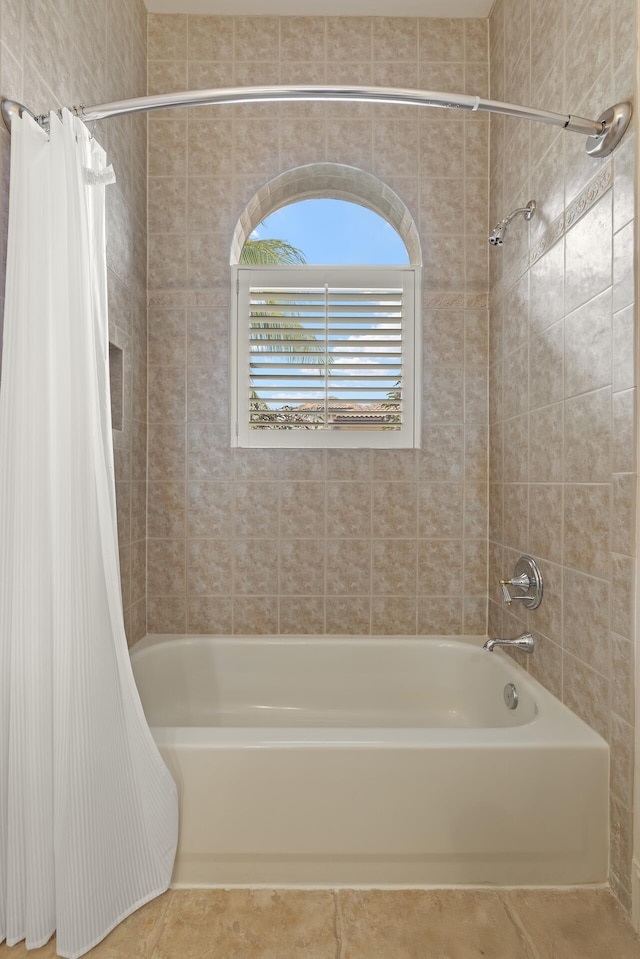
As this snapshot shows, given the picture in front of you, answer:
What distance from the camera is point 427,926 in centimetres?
138

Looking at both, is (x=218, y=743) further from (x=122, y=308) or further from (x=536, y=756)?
(x=122, y=308)

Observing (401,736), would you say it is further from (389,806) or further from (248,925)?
(248,925)

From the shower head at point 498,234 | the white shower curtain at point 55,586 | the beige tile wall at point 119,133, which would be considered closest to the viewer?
the white shower curtain at point 55,586

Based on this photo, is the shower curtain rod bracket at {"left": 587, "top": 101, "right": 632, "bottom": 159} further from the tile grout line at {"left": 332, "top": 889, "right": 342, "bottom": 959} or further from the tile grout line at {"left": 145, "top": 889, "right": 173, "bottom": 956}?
the tile grout line at {"left": 145, "top": 889, "right": 173, "bottom": 956}

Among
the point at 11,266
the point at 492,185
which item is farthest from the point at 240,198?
the point at 11,266

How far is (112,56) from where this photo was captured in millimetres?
2041

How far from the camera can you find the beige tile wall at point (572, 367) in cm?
139

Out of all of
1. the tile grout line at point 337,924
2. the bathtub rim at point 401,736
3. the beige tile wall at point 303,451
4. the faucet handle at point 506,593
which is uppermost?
the beige tile wall at point 303,451

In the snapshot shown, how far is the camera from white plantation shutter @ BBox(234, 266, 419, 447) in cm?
248

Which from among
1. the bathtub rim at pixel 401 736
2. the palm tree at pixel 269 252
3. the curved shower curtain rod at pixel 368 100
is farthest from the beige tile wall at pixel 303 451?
the curved shower curtain rod at pixel 368 100

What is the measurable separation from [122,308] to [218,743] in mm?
1557

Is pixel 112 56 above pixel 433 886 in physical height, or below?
above

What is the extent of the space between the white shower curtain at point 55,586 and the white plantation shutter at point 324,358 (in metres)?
1.13

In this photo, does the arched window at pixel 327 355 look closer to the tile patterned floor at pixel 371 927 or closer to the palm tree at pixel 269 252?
the palm tree at pixel 269 252
